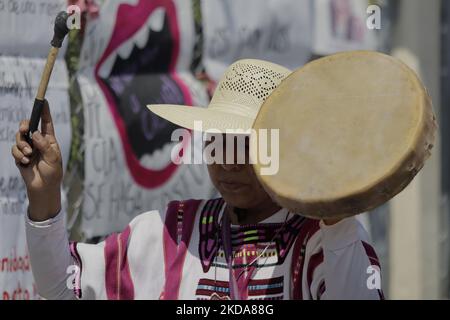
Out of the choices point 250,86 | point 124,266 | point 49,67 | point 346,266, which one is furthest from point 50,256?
point 346,266

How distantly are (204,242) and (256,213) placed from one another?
166 millimetres

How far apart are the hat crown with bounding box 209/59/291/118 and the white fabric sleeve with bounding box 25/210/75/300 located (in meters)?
0.56

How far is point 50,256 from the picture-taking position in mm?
2793

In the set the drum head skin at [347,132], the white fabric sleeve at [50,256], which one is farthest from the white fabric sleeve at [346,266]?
the white fabric sleeve at [50,256]

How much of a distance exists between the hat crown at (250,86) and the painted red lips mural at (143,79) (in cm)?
114

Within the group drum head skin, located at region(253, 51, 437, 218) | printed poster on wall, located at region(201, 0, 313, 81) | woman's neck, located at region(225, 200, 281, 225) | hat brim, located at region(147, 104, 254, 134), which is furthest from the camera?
printed poster on wall, located at region(201, 0, 313, 81)

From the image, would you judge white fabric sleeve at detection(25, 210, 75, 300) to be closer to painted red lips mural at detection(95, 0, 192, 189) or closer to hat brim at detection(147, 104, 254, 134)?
hat brim at detection(147, 104, 254, 134)

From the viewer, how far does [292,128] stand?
2.54 m

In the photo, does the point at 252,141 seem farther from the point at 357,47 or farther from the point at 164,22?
the point at 357,47

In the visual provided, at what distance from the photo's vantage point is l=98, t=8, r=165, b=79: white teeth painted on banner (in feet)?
13.0

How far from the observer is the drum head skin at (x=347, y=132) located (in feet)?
7.73

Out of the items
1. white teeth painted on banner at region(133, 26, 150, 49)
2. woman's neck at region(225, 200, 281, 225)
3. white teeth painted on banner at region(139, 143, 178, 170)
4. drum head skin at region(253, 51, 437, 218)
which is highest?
white teeth painted on banner at region(133, 26, 150, 49)

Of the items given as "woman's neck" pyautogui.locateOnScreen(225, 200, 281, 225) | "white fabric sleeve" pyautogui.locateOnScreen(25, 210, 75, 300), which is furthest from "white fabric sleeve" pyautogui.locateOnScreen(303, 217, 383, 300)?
"white fabric sleeve" pyautogui.locateOnScreen(25, 210, 75, 300)
